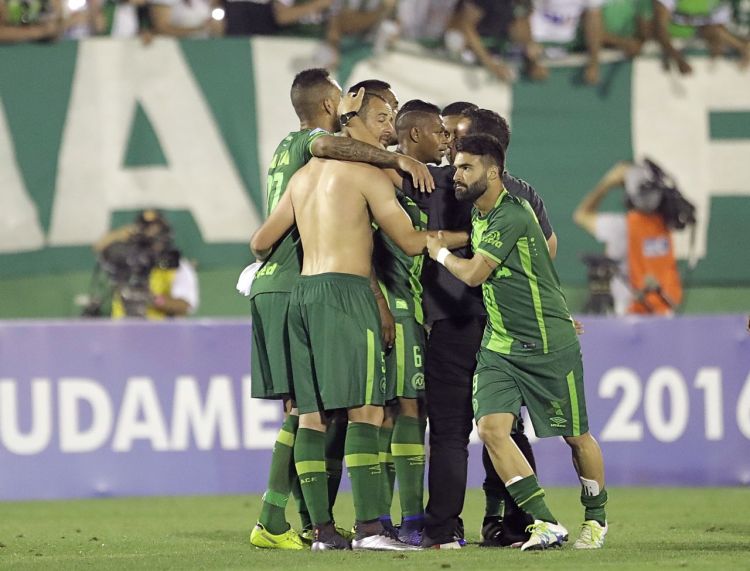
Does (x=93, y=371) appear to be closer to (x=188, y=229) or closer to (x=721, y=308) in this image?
(x=188, y=229)

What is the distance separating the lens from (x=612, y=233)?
544 inches

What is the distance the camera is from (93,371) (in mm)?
10938

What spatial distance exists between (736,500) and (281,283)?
417 cm

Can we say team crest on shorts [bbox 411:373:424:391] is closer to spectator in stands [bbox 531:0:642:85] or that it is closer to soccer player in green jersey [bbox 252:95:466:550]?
soccer player in green jersey [bbox 252:95:466:550]

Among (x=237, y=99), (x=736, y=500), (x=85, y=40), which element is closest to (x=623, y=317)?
(x=736, y=500)

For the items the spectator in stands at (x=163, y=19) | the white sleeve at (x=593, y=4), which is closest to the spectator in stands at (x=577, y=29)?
the white sleeve at (x=593, y=4)

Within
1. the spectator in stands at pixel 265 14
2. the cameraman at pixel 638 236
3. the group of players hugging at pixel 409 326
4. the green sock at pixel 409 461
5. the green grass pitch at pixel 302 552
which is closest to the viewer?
the green grass pitch at pixel 302 552

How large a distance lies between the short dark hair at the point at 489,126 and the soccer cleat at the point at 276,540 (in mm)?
2218

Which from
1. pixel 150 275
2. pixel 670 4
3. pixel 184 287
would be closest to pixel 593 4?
pixel 670 4

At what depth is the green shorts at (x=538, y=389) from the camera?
22.7 feet

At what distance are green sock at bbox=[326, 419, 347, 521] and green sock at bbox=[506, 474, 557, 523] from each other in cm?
125

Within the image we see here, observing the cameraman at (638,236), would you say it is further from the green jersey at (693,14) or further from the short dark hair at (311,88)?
the short dark hair at (311,88)

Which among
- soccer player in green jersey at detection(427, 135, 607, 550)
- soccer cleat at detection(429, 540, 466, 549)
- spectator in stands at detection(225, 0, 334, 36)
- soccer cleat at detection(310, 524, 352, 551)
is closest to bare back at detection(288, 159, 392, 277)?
soccer player in green jersey at detection(427, 135, 607, 550)

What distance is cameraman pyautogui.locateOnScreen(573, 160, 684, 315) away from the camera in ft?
44.3
